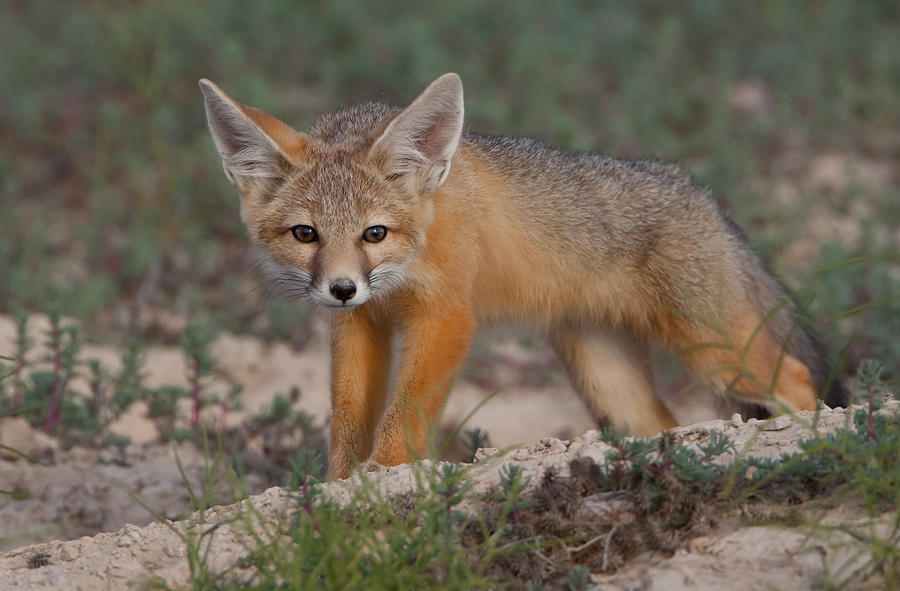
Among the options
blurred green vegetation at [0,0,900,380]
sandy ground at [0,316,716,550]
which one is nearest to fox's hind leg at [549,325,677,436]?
sandy ground at [0,316,716,550]

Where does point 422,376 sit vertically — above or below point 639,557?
above

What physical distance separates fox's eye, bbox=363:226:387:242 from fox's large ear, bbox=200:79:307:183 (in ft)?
1.41

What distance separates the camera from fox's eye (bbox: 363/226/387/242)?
399 centimetres

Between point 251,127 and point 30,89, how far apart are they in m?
6.13

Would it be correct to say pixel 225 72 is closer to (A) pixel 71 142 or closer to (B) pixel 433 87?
(A) pixel 71 142

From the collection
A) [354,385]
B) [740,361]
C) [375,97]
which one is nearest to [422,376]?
[354,385]

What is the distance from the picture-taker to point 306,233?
13.1 ft

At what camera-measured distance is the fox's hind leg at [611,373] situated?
4992 mm

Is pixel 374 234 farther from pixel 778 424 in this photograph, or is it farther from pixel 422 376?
pixel 778 424

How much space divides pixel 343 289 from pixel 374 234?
1.11ft

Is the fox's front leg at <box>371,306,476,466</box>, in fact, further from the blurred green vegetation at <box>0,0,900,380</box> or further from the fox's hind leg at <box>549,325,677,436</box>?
the blurred green vegetation at <box>0,0,900,380</box>

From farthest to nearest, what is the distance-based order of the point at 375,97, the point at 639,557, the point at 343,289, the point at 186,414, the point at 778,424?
the point at 375,97
the point at 186,414
the point at 343,289
the point at 778,424
the point at 639,557

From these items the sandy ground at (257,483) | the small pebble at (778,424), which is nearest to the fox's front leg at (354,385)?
the sandy ground at (257,483)

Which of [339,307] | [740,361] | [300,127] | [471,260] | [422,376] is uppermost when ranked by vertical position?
[300,127]
